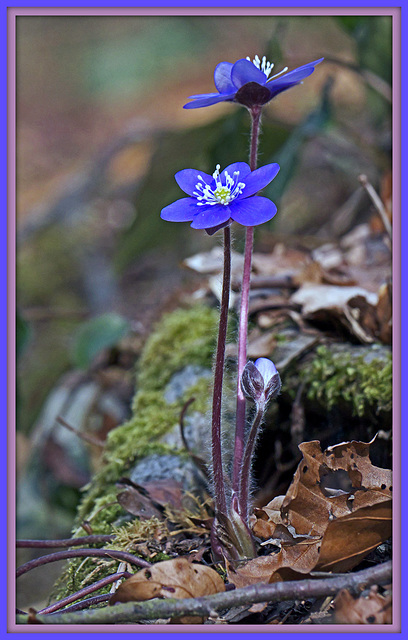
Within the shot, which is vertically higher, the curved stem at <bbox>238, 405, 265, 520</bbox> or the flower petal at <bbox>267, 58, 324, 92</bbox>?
the flower petal at <bbox>267, 58, 324, 92</bbox>

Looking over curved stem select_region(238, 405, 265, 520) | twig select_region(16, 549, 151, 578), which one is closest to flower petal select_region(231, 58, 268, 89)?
curved stem select_region(238, 405, 265, 520)

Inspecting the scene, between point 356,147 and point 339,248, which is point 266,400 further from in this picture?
point 356,147

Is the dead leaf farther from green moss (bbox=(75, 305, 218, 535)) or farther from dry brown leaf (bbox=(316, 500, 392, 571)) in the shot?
green moss (bbox=(75, 305, 218, 535))

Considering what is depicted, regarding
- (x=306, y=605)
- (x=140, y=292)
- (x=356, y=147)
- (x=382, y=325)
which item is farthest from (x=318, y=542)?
(x=140, y=292)

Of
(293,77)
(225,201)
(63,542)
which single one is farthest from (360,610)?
(293,77)

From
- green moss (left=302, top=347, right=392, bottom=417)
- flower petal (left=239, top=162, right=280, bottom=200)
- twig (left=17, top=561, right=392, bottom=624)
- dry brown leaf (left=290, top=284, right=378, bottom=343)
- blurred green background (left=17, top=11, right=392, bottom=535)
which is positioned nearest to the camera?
twig (left=17, top=561, right=392, bottom=624)

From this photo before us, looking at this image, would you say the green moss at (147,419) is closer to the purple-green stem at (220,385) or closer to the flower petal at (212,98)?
the purple-green stem at (220,385)

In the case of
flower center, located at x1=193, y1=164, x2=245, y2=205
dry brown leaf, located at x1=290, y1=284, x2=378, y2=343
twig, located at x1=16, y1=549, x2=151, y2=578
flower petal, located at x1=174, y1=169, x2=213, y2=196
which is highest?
flower petal, located at x1=174, y1=169, x2=213, y2=196
